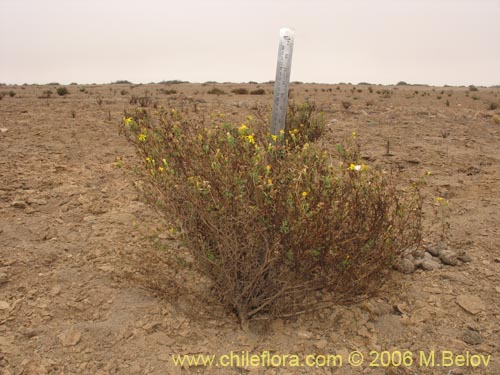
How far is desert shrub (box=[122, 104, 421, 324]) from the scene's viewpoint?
7.22 feet

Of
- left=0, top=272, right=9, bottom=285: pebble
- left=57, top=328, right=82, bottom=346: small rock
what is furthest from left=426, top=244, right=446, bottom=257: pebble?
left=0, top=272, right=9, bottom=285: pebble

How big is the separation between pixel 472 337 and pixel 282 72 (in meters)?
2.35

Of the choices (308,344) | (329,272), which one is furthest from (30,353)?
(329,272)

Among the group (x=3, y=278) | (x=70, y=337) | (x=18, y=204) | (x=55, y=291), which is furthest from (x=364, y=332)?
(x=18, y=204)

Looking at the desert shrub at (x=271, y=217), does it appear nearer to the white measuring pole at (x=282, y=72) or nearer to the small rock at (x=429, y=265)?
the small rock at (x=429, y=265)

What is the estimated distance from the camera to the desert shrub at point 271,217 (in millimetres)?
2199

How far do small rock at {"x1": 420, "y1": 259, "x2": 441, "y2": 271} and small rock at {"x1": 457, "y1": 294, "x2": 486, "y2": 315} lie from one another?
1.17 feet

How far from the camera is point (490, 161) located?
5668mm

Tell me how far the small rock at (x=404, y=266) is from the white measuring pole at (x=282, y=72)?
1.52 m

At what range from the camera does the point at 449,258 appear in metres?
3.12

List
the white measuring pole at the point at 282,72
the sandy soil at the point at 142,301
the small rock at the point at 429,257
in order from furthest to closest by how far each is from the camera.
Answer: the white measuring pole at the point at 282,72 < the small rock at the point at 429,257 < the sandy soil at the point at 142,301

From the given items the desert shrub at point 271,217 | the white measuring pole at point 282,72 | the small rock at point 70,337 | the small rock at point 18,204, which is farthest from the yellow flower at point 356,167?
the small rock at point 18,204

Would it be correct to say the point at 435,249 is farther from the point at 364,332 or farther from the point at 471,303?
the point at 364,332

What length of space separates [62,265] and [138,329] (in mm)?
937
